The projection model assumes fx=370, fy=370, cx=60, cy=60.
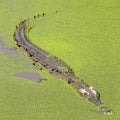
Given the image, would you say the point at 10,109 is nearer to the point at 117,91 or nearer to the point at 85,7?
the point at 117,91

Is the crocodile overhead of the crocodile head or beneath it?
overhead

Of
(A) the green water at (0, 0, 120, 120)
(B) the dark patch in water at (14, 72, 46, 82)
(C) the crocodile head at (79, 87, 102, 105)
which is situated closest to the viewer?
(A) the green water at (0, 0, 120, 120)

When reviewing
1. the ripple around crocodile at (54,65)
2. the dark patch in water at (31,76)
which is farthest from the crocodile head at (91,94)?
the dark patch in water at (31,76)

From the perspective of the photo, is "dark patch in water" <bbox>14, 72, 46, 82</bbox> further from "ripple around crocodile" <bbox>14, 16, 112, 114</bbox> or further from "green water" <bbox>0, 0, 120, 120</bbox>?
"ripple around crocodile" <bbox>14, 16, 112, 114</bbox>

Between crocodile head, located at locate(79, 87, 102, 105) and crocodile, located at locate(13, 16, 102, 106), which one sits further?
crocodile, located at locate(13, 16, 102, 106)

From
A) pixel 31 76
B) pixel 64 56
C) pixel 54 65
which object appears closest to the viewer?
pixel 31 76

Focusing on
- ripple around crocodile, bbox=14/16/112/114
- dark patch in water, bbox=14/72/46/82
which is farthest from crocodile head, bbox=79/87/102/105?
dark patch in water, bbox=14/72/46/82

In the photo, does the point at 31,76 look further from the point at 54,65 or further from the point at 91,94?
the point at 91,94

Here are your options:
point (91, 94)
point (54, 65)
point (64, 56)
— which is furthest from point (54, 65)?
point (91, 94)
